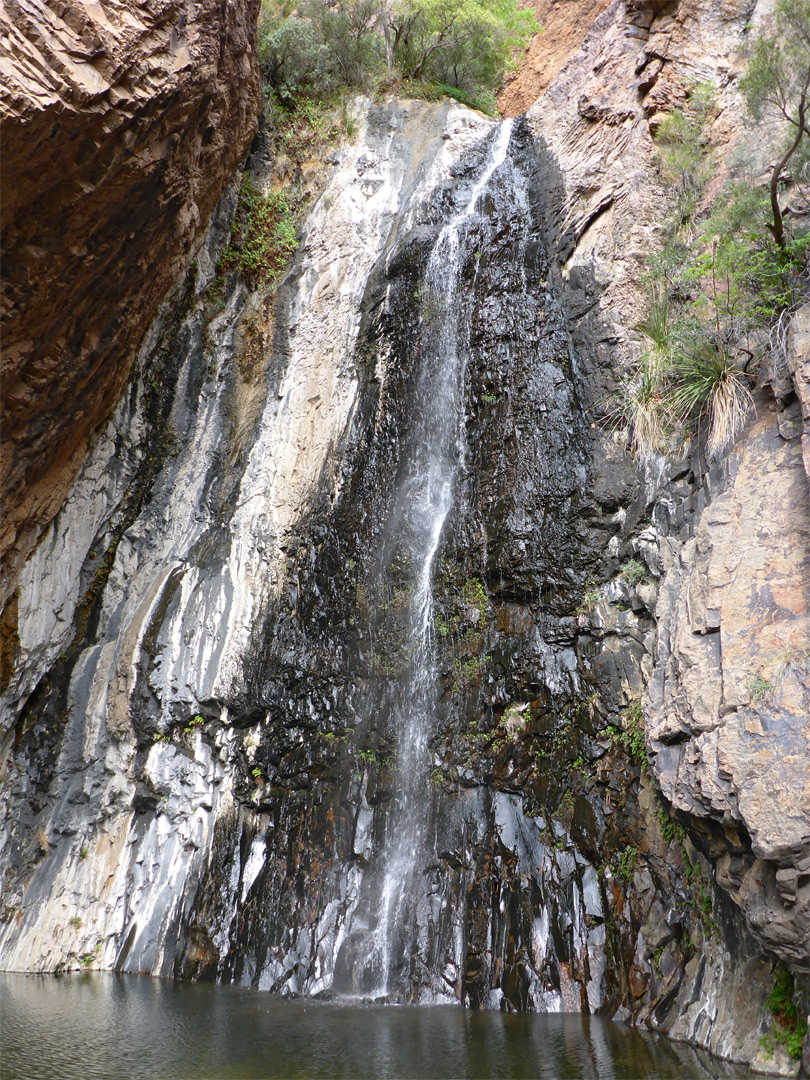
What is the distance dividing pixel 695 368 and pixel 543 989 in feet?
20.9

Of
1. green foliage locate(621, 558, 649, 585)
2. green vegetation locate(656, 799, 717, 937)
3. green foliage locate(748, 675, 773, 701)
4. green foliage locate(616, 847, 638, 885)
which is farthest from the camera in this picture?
green foliage locate(621, 558, 649, 585)

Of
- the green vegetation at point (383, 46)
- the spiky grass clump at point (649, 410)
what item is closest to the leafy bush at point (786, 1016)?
the spiky grass clump at point (649, 410)

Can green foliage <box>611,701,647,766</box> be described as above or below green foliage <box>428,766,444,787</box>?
above

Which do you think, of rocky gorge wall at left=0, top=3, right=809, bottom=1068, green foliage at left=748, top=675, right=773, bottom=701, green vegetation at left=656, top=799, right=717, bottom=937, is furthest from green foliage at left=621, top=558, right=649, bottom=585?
green foliage at left=748, top=675, right=773, bottom=701

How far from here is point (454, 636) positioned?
29.3 feet

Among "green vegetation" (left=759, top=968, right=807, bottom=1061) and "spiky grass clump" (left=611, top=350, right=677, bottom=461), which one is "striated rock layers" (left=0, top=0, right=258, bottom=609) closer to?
"spiky grass clump" (left=611, top=350, right=677, bottom=461)

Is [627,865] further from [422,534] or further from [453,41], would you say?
[453,41]

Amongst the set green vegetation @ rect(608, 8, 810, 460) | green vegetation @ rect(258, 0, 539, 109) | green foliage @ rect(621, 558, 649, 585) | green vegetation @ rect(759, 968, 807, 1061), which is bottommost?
green vegetation @ rect(759, 968, 807, 1061)

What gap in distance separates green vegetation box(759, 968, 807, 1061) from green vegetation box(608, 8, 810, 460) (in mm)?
4573

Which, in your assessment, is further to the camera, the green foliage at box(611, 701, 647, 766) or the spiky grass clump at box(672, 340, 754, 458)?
the spiky grass clump at box(672, 340, 754, 458)

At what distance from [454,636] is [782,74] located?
22.9 ft

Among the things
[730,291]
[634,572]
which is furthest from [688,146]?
[634,572]

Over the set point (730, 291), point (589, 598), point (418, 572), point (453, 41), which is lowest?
point (589, 598)

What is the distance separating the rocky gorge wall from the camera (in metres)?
5.96
